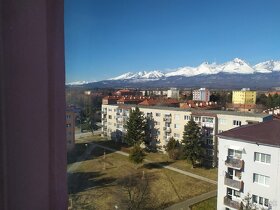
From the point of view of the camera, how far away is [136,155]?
241 inches

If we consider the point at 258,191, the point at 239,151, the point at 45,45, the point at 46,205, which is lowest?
the point at 258,191

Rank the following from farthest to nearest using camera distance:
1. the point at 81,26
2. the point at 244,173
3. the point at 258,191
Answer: the point at 244,173 → the point at 258,191 → the point at 81,26

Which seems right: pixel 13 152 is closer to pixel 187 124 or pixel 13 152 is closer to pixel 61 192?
pixel 61 192

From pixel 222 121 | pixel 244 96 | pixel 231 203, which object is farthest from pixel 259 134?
pixel 244 96

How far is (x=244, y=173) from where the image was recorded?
2998 millimetres

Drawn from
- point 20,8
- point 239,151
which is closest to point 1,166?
point 20,8

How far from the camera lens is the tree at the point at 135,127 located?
19.6ft

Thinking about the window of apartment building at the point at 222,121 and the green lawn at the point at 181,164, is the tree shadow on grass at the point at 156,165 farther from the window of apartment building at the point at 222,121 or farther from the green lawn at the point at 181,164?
the window of apartment building at the point at 222,121

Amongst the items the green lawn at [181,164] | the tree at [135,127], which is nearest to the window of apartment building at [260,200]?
the green lawn at [181,164]

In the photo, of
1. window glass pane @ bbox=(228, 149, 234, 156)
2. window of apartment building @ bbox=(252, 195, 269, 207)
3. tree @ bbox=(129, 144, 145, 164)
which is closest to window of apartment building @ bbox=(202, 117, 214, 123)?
tree @ bbox=(129, 144, 145, 164)

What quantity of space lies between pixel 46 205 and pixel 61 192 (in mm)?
18

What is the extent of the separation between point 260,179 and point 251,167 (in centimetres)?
28

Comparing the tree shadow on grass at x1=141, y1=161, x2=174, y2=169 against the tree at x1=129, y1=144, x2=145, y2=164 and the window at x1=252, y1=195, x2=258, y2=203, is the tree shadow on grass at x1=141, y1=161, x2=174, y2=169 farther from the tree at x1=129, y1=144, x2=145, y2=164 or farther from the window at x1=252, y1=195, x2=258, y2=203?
the window at x1=252, y1=195, x2=258, y2=203

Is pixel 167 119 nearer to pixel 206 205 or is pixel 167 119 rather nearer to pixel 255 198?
pixel 206 205
